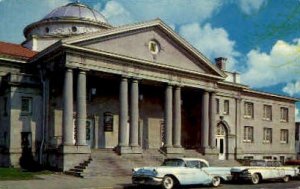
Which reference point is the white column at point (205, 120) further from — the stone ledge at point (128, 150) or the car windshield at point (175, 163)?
the car windshield at point (175, 163)

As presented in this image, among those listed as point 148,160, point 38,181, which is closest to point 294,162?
point 148,160

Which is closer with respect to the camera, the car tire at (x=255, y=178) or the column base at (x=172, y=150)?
the car tire at (x=255, y=178)

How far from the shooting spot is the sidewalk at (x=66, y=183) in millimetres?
20578

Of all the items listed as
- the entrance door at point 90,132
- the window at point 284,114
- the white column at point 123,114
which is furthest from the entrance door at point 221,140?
the white column at point 123,114

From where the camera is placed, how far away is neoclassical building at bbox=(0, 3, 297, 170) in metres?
29.6

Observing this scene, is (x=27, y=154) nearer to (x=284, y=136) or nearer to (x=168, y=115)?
(x=168, y=115)

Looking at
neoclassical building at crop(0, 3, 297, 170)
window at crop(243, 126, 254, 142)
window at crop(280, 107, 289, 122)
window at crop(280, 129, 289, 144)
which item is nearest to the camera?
neoclassical building at crop(0, 3, 297, 170)

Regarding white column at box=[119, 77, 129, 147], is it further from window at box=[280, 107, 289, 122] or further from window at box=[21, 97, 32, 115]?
window at box=[280, 107, 289, 122]

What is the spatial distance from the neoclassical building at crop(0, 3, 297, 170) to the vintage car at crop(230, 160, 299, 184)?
29.8 feet

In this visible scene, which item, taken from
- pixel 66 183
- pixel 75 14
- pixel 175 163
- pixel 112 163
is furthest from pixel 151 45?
pixel 66 183

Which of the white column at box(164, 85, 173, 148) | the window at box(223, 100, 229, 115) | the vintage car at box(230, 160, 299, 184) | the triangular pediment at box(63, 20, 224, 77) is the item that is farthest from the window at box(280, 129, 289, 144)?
the vintage car at box(230, 160, 299, 184)

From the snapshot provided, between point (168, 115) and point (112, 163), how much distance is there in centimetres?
760

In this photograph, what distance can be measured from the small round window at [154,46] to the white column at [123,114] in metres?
3.79

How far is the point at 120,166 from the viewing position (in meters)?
28.6
